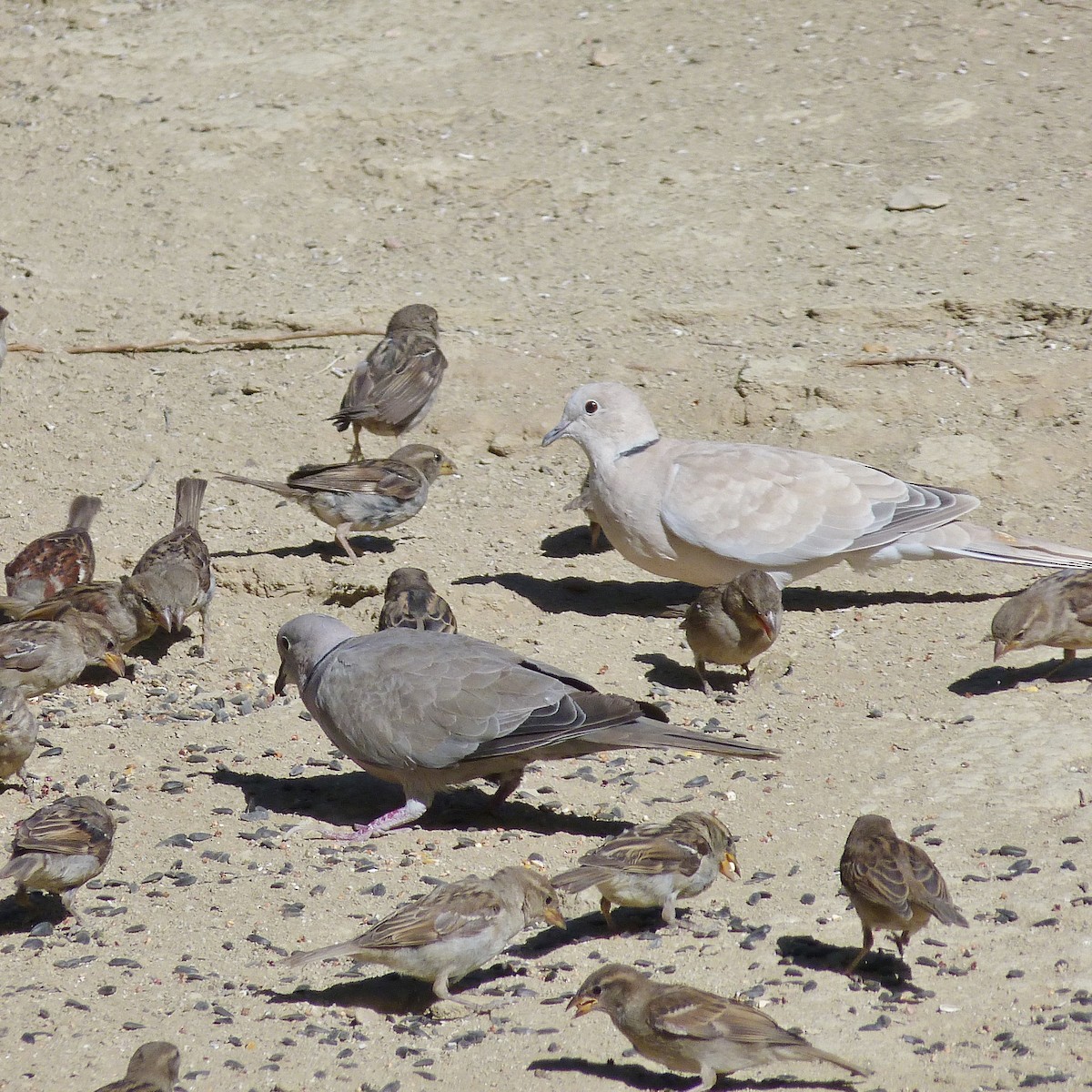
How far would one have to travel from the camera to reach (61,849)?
5.22 m

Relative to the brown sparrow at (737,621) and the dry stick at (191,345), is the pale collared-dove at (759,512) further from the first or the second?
the dry stick at (191,345)

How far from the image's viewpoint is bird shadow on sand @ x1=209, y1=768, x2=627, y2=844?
6.14m

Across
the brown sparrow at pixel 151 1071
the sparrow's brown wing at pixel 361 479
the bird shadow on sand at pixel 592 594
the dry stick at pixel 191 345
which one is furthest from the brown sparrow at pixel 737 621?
the dry stick at pixel 191 345

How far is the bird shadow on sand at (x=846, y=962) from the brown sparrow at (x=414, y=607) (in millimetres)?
2554

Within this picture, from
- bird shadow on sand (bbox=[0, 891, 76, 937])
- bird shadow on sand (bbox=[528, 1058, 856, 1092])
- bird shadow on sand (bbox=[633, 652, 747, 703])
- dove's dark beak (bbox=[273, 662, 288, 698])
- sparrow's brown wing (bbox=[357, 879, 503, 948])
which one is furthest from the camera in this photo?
bird shadow on sand (bbox=[633, 652, 747, 703])

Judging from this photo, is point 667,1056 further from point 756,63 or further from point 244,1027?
point 756,63

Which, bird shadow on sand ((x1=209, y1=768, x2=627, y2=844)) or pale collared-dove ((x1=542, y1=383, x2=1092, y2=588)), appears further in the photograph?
pale collared-dove ((x1=542, y1=383, x2=1092, y2=588))

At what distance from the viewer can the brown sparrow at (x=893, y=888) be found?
4.71 metres

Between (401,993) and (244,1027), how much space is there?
22.3 inches

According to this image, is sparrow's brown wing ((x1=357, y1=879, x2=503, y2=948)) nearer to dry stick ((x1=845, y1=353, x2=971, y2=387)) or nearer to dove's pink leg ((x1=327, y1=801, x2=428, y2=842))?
dove's pink leg ((x1=327, y1=801, x2=428, y2=842))

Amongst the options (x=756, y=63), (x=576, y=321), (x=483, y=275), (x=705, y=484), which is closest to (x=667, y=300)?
(x=576, y=321)

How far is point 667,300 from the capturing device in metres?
10.7

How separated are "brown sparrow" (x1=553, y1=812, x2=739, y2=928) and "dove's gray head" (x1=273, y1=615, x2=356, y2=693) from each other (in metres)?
1.77

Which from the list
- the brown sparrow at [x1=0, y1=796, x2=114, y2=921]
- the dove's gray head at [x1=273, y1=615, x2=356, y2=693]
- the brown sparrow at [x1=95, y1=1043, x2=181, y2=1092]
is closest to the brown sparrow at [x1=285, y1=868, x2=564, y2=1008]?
the brown sparrow at [x1=95, y1=1043, x2=181, y2=1092]
